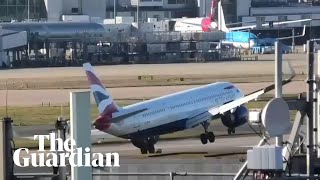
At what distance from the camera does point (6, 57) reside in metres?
149

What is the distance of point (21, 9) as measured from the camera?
194250 millimetres

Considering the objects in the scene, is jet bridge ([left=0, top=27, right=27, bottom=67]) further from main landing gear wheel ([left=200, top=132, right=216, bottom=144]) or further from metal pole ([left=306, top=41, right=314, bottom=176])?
metal pole ([left=306, top=41, right=314, bottom=176])

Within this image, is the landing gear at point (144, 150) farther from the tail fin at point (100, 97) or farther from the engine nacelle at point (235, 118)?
the engine nacelle at point (235, 118)

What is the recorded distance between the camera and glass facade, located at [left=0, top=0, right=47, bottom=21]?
193 m

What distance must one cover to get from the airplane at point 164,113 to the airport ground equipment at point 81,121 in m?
27.8

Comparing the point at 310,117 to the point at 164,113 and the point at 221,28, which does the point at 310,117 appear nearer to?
the point at 164,113

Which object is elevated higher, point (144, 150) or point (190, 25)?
point (144, 150)

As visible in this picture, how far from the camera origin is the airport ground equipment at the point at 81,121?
12.8m

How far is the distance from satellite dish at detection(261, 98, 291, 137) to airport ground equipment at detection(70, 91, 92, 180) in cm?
302

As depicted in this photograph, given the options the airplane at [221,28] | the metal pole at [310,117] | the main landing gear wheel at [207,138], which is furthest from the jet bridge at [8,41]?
the metal pole at [310,117]

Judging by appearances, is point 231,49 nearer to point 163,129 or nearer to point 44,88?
point 44,88

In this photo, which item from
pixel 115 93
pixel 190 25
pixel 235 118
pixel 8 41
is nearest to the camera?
pixel 235 118

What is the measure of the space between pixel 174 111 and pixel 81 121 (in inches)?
1347

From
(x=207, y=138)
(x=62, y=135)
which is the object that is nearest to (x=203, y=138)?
(x=207, y=138)
